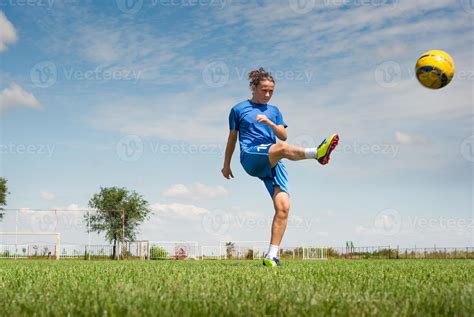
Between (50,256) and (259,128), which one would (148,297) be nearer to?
(259,128)

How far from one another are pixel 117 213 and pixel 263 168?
41.1 m

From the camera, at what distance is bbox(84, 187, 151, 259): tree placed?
43906 millimetres

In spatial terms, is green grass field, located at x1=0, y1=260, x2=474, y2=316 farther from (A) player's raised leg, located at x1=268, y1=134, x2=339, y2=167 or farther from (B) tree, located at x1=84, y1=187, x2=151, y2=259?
(B) tree, located at x1=84, y1=187, x2=151, y2=259

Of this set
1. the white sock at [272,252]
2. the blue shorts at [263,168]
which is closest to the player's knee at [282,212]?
the blue shorts at [263,168]

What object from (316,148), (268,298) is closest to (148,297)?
(268,298)

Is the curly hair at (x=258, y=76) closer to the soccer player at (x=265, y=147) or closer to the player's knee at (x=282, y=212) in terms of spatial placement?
the soccer player at (x=265, y=147)

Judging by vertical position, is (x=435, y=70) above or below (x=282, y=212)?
above

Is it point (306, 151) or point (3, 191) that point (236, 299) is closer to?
point (306, 151)

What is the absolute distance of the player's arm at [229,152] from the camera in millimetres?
7309

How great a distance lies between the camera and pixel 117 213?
46.1 meters

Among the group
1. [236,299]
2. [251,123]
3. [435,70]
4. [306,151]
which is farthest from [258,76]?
[236,299]

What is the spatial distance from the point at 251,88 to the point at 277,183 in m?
1.44

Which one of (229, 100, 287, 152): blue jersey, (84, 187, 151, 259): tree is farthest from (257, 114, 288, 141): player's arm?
(84, 187, 151, 259): tree

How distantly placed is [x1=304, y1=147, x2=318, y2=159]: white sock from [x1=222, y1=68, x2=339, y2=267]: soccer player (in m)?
0.06
